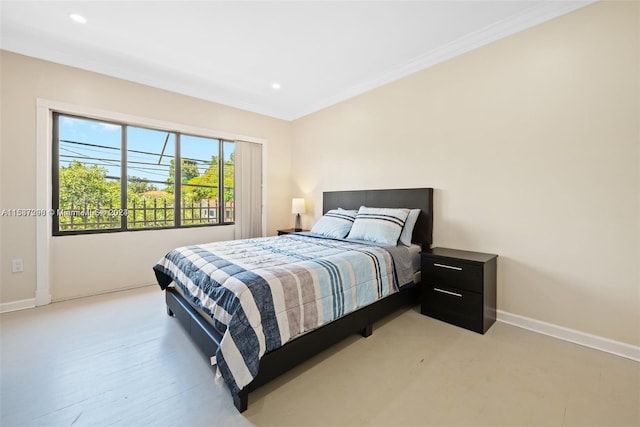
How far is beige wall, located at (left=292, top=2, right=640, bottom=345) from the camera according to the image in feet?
6.53

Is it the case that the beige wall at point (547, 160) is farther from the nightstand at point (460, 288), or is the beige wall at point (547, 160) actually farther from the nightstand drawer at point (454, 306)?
the nightstand drawer at point (454, 306)

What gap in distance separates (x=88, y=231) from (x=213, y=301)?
265 centimetres

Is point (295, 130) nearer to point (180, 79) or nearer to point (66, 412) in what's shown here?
point (180, 79)

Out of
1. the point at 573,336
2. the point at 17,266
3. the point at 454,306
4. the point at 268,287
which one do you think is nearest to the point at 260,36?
the point at 268,287

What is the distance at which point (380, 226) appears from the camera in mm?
2922

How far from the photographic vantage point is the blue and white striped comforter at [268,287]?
1482 mm

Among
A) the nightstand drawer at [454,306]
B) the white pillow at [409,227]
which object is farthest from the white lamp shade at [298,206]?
the nightstand drawer at [454,306]

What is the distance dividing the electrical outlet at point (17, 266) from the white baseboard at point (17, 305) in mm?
314

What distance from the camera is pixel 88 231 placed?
3.29 metres

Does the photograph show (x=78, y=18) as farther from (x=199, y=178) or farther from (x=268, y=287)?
(x=268, y=287)

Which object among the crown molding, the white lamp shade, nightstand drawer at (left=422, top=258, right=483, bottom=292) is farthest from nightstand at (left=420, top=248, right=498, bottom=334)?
the white lamp shade

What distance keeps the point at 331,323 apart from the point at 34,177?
340 centimetres

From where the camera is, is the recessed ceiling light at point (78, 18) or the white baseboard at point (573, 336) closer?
the white baseboard at point (573, 336)

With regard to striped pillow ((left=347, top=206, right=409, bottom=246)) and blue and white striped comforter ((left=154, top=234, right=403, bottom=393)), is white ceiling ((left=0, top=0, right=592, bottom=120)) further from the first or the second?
blue and white striped comforter ((left=154, top=234, right=403, bottom=393))
